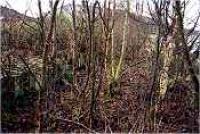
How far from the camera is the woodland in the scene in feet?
18.2

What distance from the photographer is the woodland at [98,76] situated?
18.2 ft

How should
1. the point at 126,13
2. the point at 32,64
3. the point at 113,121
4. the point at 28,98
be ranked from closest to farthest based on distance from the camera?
the point at 113,121, the point at 28,98, the point at 32,64, the point at 126,13

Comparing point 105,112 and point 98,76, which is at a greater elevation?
point 98,76

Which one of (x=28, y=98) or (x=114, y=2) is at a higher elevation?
(x=114, y=2)

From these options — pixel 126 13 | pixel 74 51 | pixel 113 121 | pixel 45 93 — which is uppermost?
pixel 126 13

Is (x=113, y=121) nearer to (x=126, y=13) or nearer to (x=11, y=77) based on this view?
(x=11, y=77)

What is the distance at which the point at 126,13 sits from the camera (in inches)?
369

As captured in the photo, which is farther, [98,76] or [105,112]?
[98,76]

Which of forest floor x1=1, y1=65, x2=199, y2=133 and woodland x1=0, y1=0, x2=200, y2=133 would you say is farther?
forest floor x1=1, y1=65, x2=199, y2=133

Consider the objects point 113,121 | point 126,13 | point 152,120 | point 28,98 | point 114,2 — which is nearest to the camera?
point 152,120

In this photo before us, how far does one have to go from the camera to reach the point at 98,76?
712 centimetres

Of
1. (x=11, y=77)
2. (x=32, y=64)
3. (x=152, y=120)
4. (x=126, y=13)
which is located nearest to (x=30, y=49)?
(x=32, y=64)

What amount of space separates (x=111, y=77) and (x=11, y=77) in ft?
6.84

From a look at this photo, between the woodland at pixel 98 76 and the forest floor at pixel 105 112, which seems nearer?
the woodland at pixel 98 76
